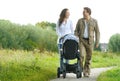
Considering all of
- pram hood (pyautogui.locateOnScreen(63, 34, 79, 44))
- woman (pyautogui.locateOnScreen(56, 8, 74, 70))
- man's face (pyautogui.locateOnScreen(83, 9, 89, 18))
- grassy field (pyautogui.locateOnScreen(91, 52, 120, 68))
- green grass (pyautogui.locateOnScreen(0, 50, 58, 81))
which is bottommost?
grassy field (pyautogui.locateOnScreen(91, 52, 120, 68))

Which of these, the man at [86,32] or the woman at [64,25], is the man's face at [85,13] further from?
the woman at [64,25]

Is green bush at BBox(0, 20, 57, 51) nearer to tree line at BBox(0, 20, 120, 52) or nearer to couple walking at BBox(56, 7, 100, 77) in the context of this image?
tree line at BBox(0, 20, 120, 52)

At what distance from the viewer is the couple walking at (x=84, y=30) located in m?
17.1

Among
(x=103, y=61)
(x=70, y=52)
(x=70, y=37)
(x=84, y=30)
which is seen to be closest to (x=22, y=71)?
(x=70, y=52)

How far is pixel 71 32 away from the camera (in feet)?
55.9

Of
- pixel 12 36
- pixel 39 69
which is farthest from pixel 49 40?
pixel 39 69

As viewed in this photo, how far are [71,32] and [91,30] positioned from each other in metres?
0.80

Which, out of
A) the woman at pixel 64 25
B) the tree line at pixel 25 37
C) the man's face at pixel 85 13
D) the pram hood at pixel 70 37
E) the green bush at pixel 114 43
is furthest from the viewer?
the green bush at pixel 114 43

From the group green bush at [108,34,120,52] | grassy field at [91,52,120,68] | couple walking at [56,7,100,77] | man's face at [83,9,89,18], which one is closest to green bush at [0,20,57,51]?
grassy field at [91,52,120,68]

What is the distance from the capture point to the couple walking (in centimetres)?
1706

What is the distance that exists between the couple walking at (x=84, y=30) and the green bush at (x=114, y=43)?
2520 inches

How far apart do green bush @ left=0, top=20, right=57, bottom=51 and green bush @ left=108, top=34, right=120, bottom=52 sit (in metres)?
22.5

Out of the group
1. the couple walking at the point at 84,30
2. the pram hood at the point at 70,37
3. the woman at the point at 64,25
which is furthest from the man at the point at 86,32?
the pram hood at the point at 70,37

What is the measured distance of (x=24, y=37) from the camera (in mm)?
57719
